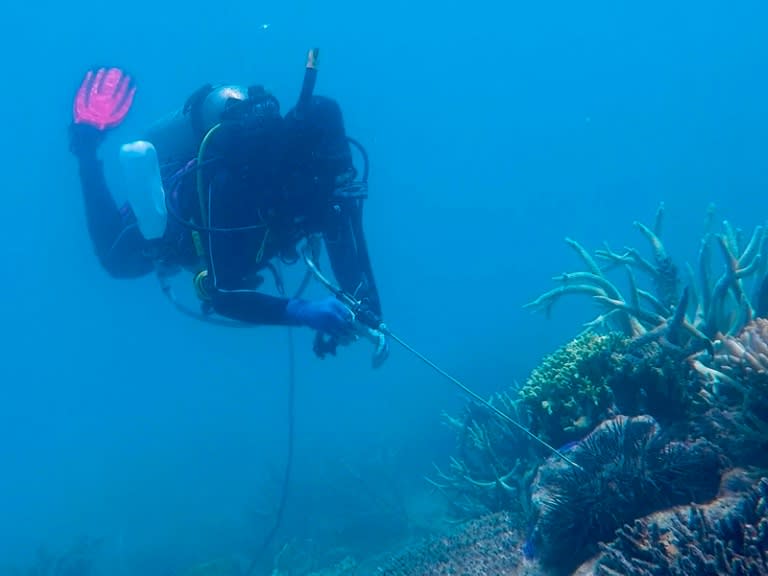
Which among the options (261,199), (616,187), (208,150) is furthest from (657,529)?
(616,187)

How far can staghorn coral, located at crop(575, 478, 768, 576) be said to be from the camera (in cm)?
230

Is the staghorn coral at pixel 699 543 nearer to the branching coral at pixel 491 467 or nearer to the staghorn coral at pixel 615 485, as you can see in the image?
the staghorn coral at pixel 615 485

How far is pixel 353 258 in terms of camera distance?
5945mm

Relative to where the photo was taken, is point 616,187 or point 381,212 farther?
point 381,212

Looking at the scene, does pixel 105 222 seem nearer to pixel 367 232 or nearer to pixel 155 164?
pixel 155 164

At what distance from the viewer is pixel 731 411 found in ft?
12.5

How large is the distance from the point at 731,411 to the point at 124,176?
5.91m

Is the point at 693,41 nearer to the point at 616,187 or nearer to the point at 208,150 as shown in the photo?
the point at 616,187

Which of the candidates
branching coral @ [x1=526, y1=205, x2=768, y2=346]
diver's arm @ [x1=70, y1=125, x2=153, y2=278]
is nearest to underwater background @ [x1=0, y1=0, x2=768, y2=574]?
diver's arm @ [x1=70, y1=125, x2=153, y2=278]

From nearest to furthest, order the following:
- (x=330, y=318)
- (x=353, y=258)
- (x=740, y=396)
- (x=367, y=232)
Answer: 1. (x=740, y=396)
2. (x=330, y=318)
3. (x=353, y=258)
4. (x=367, y=232)

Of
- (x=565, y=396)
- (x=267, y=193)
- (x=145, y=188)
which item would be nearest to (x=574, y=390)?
(x=565, y=396)

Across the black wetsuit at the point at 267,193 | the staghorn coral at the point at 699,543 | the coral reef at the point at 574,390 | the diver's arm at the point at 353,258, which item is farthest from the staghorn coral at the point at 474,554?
Result: the black wetsuit at the point at 267,193

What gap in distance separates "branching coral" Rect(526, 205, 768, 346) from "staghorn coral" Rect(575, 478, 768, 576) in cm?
182

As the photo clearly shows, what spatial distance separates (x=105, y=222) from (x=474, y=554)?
5965mm
